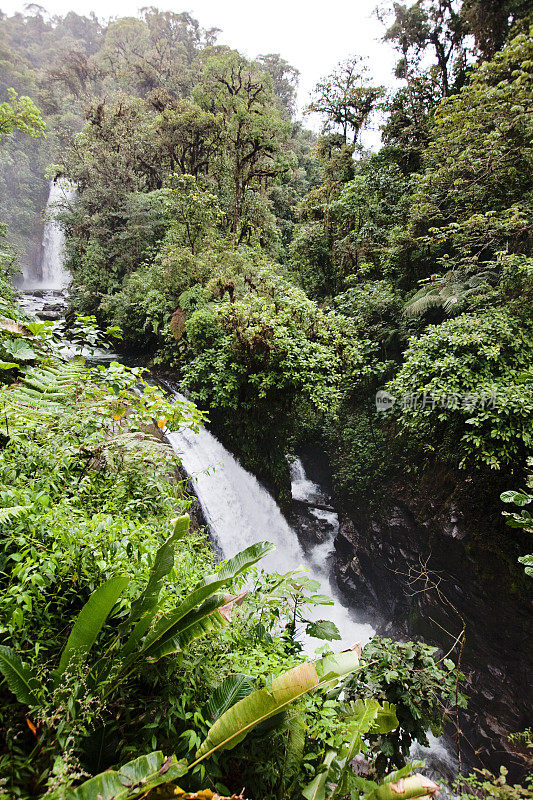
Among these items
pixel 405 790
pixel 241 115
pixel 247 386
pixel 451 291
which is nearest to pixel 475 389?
pixel 451 291

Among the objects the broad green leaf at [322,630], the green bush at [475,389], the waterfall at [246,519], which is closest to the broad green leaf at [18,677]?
the broad green leaf at [322,630]

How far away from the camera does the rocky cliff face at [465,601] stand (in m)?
5.05

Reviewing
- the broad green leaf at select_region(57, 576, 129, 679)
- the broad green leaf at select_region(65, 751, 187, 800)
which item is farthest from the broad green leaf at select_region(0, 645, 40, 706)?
the broad green leaf at select_region(65, 751, 187, 800)

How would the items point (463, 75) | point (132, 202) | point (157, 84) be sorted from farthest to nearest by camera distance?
1. point (157, 84)
2. point (132, 202)
3. point (463, 75)

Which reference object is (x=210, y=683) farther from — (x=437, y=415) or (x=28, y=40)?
(x=28, y=40)

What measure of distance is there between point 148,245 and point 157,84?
13044mm

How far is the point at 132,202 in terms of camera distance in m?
11.5

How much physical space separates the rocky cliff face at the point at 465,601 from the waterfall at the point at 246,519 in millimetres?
552

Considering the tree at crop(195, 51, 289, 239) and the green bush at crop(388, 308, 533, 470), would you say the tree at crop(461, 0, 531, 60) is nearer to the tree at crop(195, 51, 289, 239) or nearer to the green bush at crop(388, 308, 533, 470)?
the tree at crop(195, 51, 289, 239)

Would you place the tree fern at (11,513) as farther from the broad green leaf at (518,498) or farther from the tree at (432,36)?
the tree at (432,36)

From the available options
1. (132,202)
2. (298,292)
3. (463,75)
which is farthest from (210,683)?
(463,75)

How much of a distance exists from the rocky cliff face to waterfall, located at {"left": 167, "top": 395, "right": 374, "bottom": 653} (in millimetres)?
552

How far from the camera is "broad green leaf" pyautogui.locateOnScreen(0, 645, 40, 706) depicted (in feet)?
4.25

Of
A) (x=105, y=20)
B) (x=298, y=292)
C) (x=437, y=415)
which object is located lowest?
(x=437, y=415)
